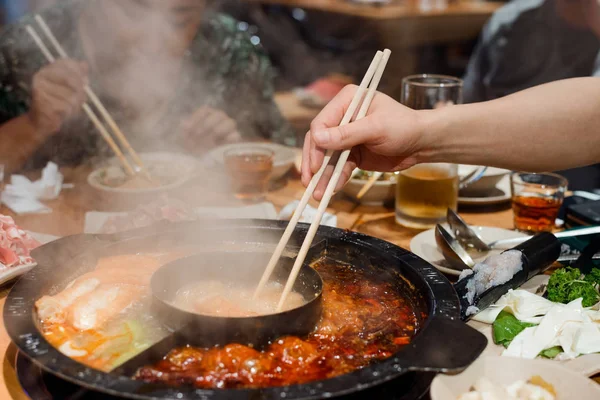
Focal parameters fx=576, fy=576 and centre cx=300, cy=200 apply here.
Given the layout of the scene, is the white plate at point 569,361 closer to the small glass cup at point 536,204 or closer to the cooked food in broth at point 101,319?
the small glass cup at point 536,204

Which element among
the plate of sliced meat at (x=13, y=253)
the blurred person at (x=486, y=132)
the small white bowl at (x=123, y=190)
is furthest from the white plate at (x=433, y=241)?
the plate of sliced meat at (x=13, y=253)

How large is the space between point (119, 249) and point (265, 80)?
310 centimetres

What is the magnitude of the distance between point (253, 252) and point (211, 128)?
1890 millimetres

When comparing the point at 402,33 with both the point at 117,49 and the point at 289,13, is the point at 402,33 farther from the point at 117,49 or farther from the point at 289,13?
the point at 117,49

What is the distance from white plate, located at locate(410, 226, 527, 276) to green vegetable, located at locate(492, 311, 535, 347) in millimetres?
411

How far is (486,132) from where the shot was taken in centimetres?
191

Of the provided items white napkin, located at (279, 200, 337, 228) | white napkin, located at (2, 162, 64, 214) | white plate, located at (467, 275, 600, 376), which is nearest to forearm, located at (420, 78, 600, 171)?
white plate, located at (467, 275, 600, 376)

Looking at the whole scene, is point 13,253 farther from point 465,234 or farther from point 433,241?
point 465,234

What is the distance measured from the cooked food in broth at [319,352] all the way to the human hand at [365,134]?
1.29 feet

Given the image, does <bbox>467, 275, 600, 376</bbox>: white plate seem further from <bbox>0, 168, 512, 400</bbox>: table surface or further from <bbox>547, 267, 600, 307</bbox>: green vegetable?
<bbox>0, 168, 512, 400</bbox>: table surface

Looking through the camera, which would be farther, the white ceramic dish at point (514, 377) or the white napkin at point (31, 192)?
the white napkin at point (31, 192)

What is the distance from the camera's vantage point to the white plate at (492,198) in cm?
263

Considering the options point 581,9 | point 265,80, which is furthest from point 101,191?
point 581,9

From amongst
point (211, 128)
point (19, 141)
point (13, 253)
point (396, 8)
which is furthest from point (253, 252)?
point (396, 8)
